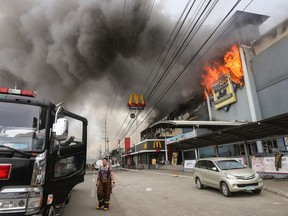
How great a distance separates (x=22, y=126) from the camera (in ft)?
12.5

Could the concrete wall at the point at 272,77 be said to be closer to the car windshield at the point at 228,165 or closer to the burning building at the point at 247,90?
the burning building at the point at 247,90

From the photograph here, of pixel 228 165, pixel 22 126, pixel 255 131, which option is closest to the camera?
pixel 22 126

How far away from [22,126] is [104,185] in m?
4.10

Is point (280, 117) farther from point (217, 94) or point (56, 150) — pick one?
point (217, 94)

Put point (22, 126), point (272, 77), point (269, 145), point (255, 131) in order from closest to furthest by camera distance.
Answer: point (22, 126)
point (255, 131)
point (269, 145)
point (272, 77)

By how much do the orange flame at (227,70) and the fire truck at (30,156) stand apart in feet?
86.7

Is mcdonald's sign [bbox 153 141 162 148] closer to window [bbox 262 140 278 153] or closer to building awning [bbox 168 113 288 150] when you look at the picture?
window [bbox 262 140 278 153]

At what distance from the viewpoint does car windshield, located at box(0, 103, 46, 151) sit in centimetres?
358

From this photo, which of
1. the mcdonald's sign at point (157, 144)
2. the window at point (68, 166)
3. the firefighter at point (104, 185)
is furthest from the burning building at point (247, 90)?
the window at point (68, 166)

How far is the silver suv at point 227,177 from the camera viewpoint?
843 cm

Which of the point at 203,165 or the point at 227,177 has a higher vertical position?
the point at 203,165

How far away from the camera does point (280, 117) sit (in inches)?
437

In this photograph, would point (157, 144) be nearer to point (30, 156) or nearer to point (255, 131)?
point (255, 131)

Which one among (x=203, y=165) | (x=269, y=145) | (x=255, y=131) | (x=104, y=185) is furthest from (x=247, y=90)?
(x=104, y=185)
